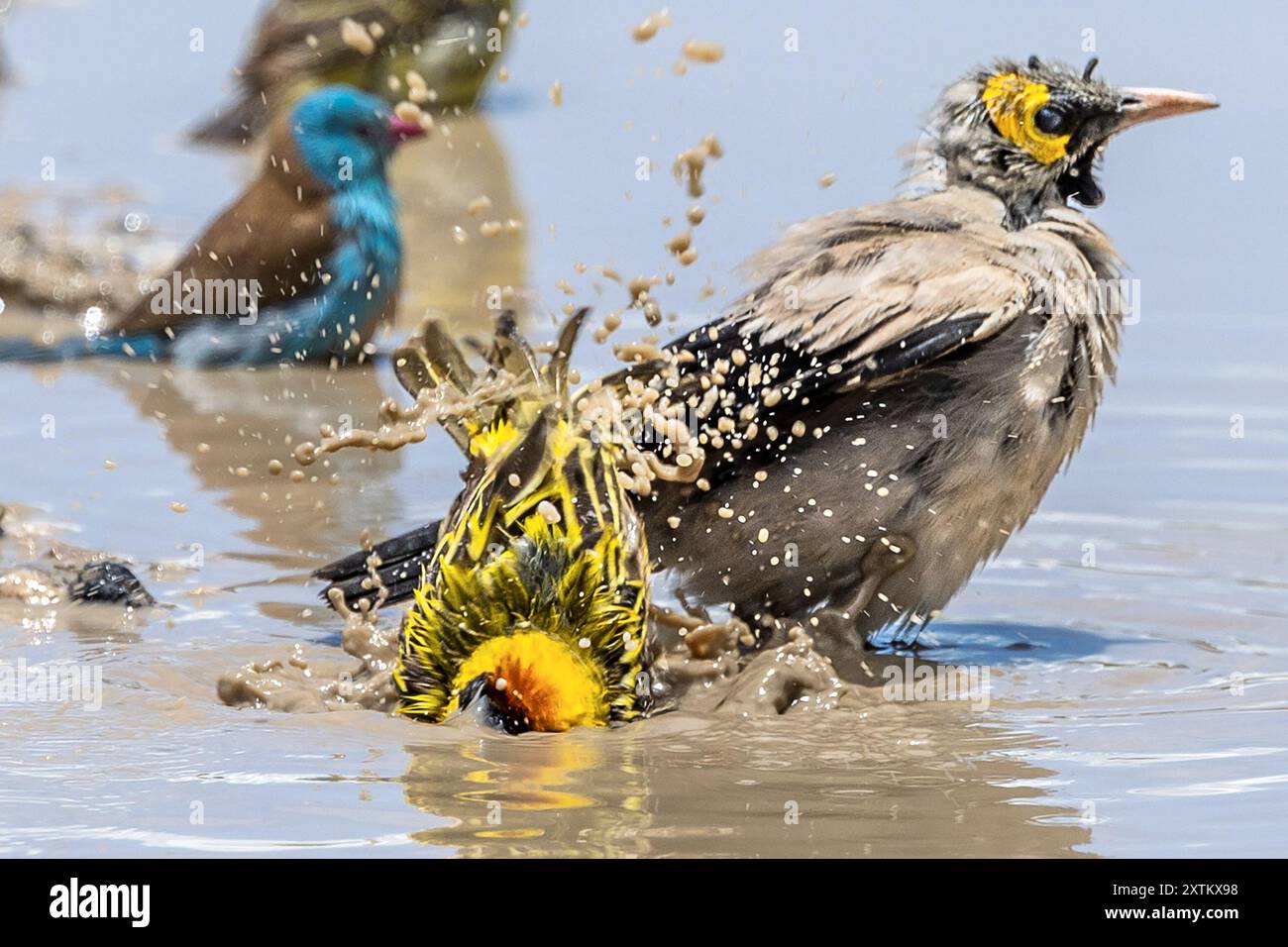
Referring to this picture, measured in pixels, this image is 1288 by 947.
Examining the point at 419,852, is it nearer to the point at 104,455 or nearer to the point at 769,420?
the point at 769,420

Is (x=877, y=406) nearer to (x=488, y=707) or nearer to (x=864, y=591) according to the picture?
(x=864, y=591)

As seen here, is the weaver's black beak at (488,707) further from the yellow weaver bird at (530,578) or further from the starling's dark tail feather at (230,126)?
the starling's dark tail feather at (230,126)

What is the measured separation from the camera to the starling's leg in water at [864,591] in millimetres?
5961

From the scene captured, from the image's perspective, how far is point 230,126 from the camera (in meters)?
15.0

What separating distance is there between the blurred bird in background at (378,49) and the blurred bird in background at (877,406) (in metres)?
7.10

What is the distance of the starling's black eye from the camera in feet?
20.8

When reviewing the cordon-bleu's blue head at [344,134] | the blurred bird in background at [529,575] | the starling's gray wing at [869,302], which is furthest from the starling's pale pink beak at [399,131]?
the blurred bird in background at [529,575]

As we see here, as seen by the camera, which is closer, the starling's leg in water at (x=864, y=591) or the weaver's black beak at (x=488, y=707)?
the weaver's black beak at (x=488, y=707)

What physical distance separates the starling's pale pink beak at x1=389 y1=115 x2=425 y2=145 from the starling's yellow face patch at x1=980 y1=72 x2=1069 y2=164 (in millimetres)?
4179

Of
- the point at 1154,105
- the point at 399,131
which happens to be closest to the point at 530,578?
the point at 1154,105

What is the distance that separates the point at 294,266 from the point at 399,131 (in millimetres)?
884

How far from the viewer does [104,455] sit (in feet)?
28.1

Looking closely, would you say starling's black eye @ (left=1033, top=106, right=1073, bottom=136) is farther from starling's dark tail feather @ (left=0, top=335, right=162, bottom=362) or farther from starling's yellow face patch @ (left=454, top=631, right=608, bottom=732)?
starling's dark tail feather @ (left=0, top=335, right=162, bottom=362)

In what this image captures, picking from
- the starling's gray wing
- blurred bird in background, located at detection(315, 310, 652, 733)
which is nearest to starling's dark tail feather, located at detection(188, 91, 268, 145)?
the starling's gray wing
